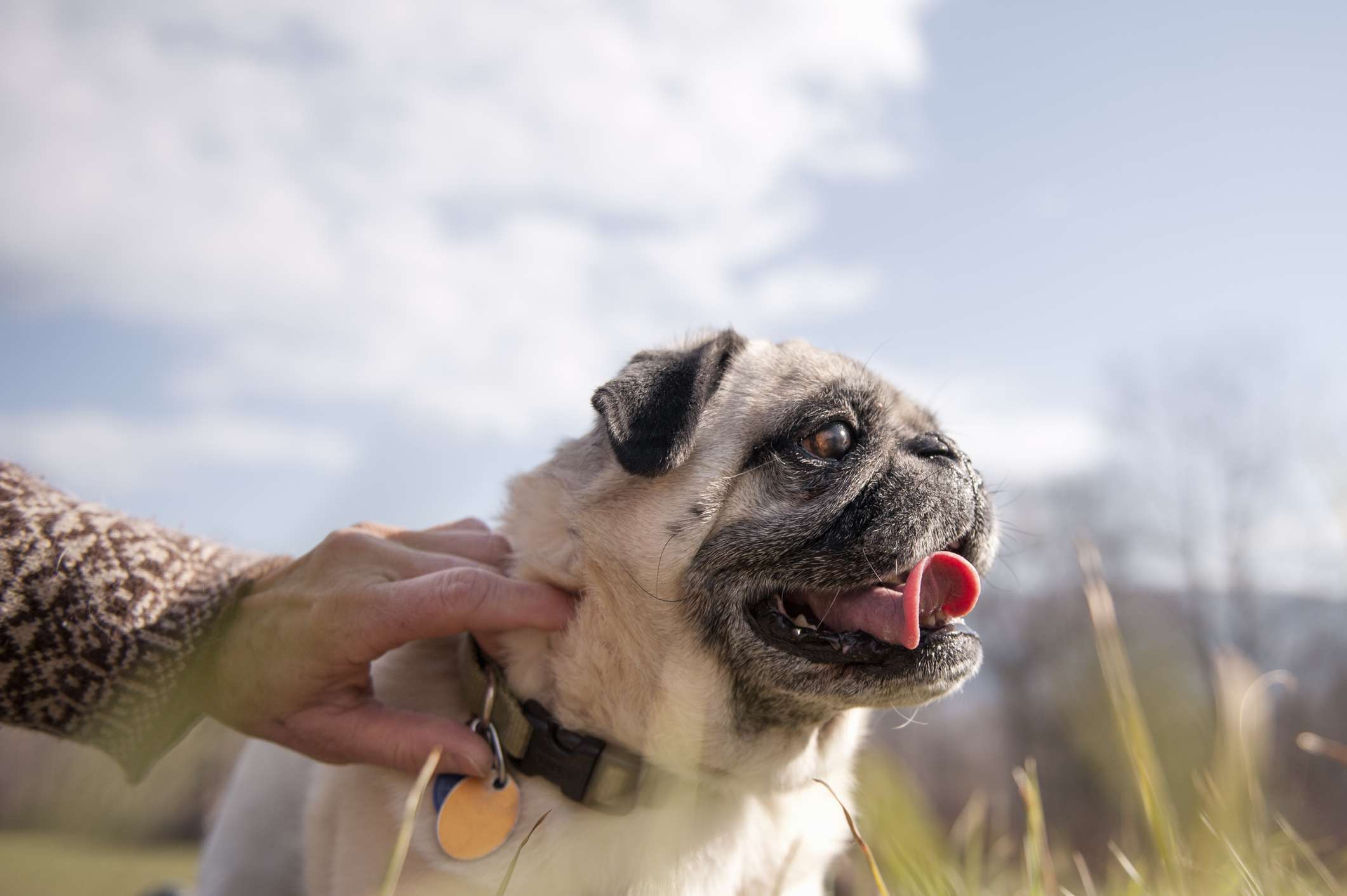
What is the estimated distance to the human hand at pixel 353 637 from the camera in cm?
252

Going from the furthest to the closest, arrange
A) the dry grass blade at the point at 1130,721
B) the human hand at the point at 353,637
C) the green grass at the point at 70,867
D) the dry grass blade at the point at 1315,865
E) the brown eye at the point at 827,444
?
the green grass at the point at 70,867 < the brown eye at the point at 827,444 < the human hand at the point at 353,637 < the dry grass blade at the point at 1315,865 < the dry grass blade at the point at 1130,721

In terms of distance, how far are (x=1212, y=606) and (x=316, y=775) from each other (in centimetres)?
1803

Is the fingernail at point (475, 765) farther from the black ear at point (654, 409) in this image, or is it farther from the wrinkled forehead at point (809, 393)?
the wrinkled forehead at point (809, 393)

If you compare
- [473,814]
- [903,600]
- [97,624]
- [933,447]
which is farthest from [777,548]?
[97,624]

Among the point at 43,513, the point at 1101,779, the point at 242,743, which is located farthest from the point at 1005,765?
the point at 43,513

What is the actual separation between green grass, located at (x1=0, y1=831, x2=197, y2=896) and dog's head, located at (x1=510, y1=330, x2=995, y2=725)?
3.45 meters

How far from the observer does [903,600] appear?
252 centimetres

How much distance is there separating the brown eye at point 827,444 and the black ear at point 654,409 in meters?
0.39

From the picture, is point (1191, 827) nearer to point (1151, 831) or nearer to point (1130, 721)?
point (1130, 721)

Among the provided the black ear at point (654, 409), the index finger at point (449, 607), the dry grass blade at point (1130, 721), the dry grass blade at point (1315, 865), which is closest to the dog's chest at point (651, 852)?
the index finger at point (449, 607)

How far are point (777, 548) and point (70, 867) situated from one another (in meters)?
4.49

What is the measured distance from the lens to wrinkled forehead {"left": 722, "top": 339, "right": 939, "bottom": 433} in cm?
292

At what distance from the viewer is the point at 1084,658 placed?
21.2 m

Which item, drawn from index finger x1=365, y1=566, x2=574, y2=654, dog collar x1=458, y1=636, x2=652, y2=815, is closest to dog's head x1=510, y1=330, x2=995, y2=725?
index finger x1=365, y1=566, x2=574, y2=654
